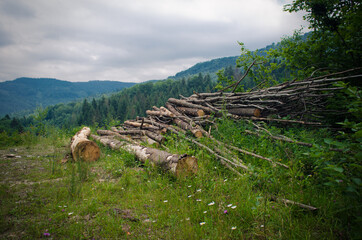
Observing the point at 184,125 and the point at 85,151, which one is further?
the point at 184,125

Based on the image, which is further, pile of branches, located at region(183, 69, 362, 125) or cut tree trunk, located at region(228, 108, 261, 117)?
cut tree trunk, located at region(228, 108, 261, 117)

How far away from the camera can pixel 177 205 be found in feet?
9.83

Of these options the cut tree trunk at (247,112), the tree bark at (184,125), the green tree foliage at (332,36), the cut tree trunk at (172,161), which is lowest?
the cut tree trunk at (172,161)

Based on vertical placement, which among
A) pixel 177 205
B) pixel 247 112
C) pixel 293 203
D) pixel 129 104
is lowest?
pixel 177 205

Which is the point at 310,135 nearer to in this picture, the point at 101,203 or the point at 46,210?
the point at 101,203

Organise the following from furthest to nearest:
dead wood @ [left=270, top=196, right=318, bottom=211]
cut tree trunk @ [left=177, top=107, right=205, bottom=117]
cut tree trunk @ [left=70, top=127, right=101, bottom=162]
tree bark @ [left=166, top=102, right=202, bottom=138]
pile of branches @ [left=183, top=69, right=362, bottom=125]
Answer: cut tree trunk @ [left=177, top=107, right=205, bottom=117] < tree bark @ [left=166, top=102, right=202, bottom=138] < cut tree trunk @ [left=70, top=127, right=101, bottom=162] < pile of branches @ [left=183, top=69, right=362, bottom=125] < dead wood @ [left=270, top=196, right=318, bottom=211]

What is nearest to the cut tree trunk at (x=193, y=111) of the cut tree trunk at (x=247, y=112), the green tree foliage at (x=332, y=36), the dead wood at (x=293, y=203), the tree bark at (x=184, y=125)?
the tree bark at (x=184, y=125)

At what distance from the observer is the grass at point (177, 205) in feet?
7.52

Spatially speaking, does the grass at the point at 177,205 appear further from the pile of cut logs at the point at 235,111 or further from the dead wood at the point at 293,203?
the pile of cut logs at the point at 235,111

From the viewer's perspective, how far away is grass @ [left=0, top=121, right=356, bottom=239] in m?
2.29

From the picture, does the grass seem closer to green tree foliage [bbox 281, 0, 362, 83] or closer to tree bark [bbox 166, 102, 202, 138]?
tree bark [bbox 166, 102, 202, 138]

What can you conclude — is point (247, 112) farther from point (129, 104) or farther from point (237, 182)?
point (129, 104)

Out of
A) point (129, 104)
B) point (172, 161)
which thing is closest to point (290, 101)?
point (172, 161)

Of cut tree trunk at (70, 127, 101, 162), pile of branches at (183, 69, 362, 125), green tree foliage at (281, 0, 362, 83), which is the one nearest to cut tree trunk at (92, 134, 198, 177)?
cut tree trunk at (70, 127, 101, 162)
